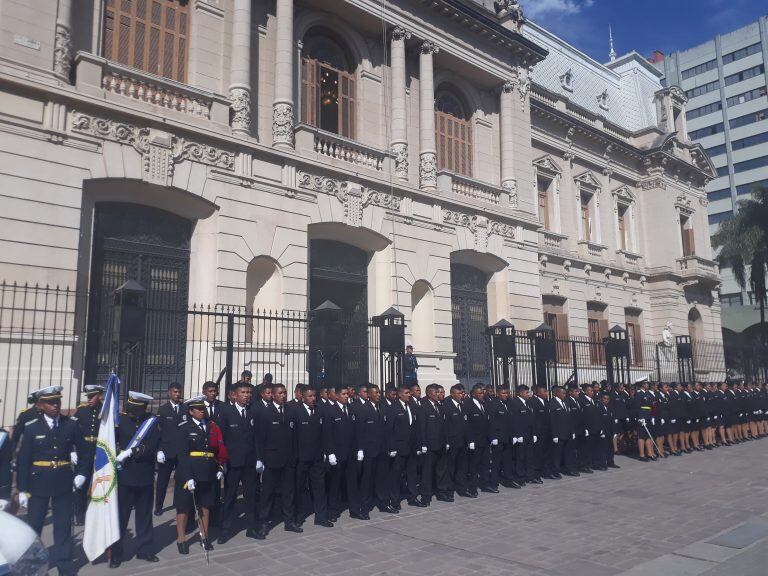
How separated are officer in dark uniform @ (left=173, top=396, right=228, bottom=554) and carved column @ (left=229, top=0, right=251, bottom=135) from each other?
30.2ft

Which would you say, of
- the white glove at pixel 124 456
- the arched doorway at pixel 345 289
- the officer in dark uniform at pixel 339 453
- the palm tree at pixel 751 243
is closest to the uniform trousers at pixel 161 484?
the white glove at pixel 124 456

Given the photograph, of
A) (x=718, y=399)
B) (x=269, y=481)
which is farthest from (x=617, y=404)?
(x=269, y=481)

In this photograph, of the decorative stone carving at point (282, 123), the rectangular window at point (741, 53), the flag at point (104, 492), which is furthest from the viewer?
A: the rectangular window at point (741, 53)

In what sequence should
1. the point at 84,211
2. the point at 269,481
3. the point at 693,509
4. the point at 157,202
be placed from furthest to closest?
1. the point at 157,202
2. the point at 84,211
3. the point at 693,509
4. the point at 269,481

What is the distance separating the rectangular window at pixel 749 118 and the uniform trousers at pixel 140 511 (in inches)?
2974

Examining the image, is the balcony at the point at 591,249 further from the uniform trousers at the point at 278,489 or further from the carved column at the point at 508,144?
the uniform trousers at the point at 278,489

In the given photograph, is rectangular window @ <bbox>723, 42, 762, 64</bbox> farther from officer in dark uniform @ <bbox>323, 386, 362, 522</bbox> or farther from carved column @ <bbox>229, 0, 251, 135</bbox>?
officer in dark uniform @ <bbox>323, 386, 362, 522</bbox>

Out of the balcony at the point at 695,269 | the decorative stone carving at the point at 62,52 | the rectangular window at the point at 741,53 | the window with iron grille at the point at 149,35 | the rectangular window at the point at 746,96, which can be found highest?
Result: the rectangular window at the point at 741,53

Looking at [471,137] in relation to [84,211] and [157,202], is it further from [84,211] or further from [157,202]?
[84,211]

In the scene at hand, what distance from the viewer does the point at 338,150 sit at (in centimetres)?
1723

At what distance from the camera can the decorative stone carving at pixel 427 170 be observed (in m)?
19.0

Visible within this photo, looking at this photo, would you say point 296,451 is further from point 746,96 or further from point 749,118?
point 746,96

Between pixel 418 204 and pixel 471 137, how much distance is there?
4.88 m

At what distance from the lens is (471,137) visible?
72.3 ft
